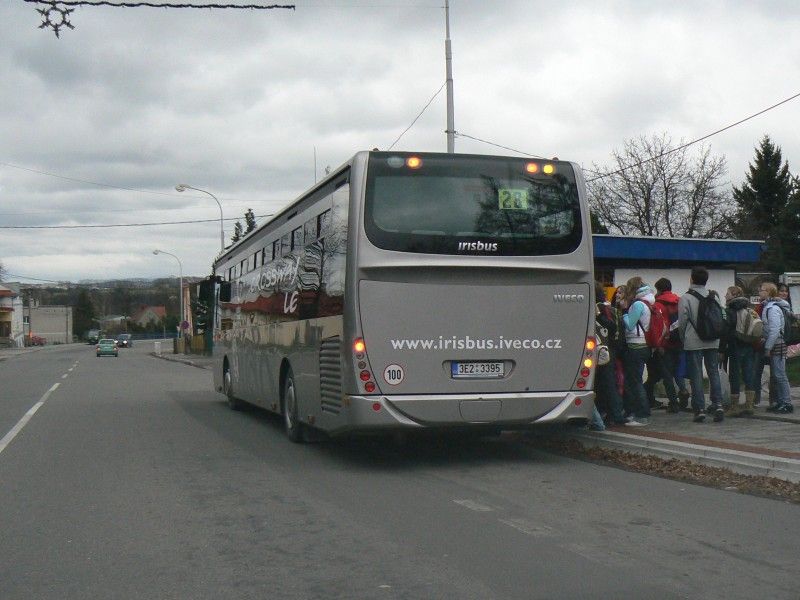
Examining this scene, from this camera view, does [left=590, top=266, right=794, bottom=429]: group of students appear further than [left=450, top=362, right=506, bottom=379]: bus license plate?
Yes

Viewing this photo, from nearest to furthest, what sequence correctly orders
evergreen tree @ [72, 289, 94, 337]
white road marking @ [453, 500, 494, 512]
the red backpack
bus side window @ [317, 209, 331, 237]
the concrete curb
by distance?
white road marking @ [453, 500, 494, 512], the concrete curb, bus side window @ [317, 209, 331, 237], the red backpack, evergreen tree @ [72, 289, 94, 337]

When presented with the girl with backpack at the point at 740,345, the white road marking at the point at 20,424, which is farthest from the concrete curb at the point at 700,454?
the white road marking at the point at 20,424

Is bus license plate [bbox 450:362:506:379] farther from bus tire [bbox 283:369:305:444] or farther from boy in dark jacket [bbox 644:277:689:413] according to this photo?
boy in dark jacket [bbox 644:277:689:413]

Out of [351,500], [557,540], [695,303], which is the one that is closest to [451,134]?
[695,303]

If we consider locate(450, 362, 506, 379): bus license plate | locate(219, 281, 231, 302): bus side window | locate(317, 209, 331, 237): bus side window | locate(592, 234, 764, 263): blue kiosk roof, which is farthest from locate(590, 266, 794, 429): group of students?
locate(219, 281, 231, 302): bus side window

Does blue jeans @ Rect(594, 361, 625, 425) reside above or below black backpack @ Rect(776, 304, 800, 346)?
below

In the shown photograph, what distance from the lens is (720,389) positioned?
39.5ft

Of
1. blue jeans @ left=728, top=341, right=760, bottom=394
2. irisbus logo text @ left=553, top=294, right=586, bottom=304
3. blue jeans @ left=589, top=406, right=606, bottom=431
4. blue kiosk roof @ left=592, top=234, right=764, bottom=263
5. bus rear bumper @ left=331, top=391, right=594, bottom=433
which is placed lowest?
blue jeans @ left=589, top=406, right=606, bottom=431

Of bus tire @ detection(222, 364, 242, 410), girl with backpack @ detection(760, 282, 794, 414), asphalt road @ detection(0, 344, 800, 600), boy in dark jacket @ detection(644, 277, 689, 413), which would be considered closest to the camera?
asphalt road @ detection(0, 344, 800, 600)


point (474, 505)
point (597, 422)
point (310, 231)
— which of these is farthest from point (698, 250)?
point (474, 505)

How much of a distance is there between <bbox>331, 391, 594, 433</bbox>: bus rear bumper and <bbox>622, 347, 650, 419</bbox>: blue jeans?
2.11 metres

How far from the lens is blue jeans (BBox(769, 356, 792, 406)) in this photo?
40.5 ft

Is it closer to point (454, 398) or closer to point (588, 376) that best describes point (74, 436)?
point (454, 398)

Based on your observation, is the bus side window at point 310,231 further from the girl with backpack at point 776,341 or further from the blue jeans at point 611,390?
the girl with backpack at point 776,341
